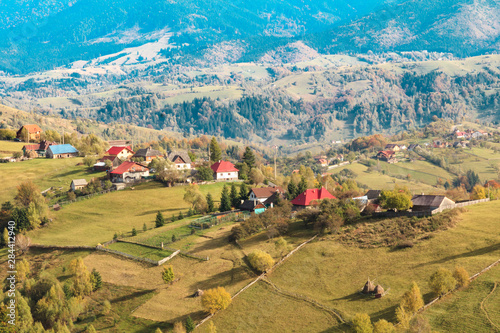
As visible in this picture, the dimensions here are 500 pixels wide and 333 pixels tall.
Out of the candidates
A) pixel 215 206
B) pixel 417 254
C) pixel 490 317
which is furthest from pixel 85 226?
pixel 490 317

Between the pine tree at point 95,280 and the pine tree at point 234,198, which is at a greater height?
the pine tree at point 234,198

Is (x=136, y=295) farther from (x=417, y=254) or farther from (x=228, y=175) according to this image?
(x=228, y=175)

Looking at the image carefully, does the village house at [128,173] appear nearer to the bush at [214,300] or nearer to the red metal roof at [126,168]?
the red metal roof at [126,168]

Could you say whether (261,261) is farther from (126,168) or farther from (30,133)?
(30,133)

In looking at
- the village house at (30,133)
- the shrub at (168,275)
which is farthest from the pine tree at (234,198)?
the village house at (30,133)

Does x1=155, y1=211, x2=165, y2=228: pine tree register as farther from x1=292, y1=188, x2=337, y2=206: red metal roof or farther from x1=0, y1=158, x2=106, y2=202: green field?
x1=0, y1=158, x2=106, y2=202: green field

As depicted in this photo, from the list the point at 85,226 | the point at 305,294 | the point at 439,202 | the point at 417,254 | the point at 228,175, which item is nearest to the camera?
the point at 305,294
